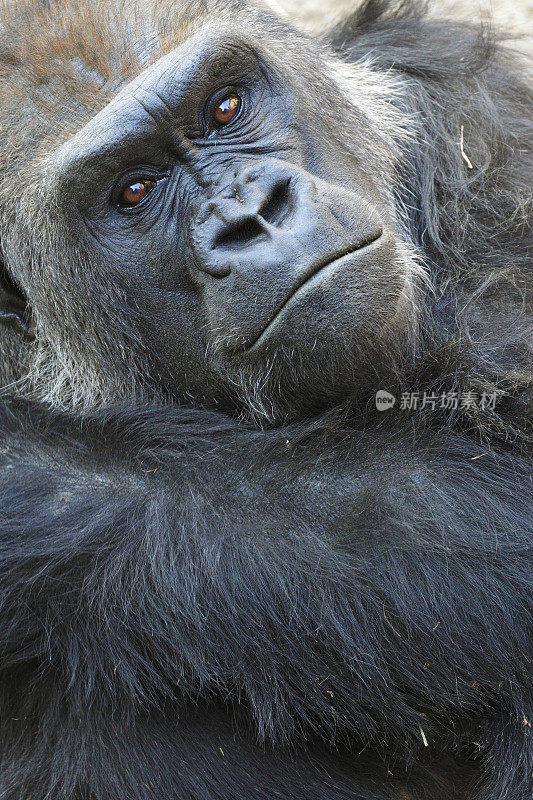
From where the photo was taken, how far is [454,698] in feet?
9.42

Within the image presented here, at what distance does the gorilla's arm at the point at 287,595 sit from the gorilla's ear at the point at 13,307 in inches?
35.2

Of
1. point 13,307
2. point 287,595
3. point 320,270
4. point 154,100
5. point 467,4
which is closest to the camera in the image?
point 287,595

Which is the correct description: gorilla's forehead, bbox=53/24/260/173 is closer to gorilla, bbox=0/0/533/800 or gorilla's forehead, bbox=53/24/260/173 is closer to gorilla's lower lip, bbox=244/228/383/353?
gorilla, bbox=0/0/533/800

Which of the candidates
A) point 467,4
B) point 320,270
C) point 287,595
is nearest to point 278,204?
point 320,270

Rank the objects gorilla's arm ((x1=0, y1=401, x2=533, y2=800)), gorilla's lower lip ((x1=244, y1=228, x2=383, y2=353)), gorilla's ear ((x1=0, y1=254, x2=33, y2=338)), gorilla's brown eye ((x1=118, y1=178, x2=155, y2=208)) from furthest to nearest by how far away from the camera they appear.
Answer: gorilla's ear ((x1=0, y1=254, x2=33, y2=338)), gorilla's brown eye ((x1=118, y1=178, x2=155, y2=208)), gorilla's lower lip ((x1=244, y1=228, x2=383, y2=353)), gorilla's arm ((x1=0, y1=401, x2=533, y2=800))

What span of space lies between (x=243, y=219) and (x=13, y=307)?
134 centimetres

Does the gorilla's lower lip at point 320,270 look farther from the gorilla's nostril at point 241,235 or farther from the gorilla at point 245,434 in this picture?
the gorilla's nostril at point 241,235

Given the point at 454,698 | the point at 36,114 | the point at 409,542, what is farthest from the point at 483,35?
the point at 454,698

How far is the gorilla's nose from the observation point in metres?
3.02

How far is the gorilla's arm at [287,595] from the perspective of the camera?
287 cm

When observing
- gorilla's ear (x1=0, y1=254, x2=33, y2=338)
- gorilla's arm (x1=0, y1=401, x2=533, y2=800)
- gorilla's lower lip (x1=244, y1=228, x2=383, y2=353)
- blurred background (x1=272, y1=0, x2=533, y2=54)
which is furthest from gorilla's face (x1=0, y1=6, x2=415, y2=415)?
blurred background (x1=272, y1=0, x2=533, y2=54)

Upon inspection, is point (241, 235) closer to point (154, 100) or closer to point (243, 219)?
point (243, 219)

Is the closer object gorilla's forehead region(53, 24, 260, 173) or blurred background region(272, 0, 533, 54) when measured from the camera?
gorilla's forehead region(53, 24, 260, 173)

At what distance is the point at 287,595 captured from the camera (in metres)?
2.92
